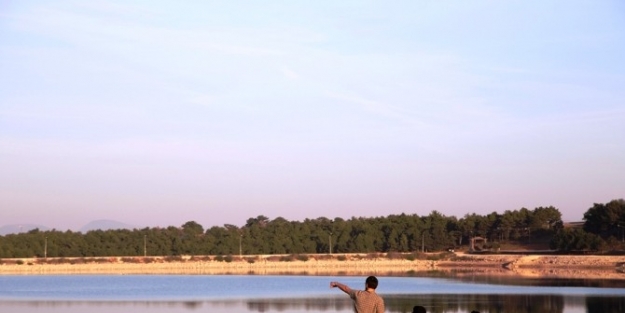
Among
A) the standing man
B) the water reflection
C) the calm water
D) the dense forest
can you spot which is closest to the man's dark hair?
the standing man

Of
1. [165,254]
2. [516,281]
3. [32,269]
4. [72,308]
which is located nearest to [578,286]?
[516,281]

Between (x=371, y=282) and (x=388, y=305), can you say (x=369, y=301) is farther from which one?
(x=388, y=305)

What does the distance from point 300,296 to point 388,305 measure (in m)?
6.76

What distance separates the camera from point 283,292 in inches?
1775

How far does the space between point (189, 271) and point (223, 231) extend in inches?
842

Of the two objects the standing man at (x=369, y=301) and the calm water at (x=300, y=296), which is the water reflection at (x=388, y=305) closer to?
the calm water at (x=300, y=296)

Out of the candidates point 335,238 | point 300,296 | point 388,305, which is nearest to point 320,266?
point 335,238

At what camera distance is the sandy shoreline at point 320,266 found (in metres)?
70.1

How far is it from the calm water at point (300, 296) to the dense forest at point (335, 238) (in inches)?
1354

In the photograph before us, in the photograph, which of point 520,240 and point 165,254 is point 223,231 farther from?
point 520,240

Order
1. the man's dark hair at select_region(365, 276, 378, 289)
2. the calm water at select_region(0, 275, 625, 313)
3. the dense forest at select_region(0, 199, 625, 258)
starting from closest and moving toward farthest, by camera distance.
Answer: the man's dark hair at select_region(365, 276, 378, 289), the calm water at select_region(0, 275, 625, 313), the dense forest at select_region(0, 199, 625, 258)

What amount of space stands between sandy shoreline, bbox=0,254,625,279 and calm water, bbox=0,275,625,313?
18.2 metres

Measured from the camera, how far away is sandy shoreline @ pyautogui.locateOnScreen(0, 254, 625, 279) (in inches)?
2758

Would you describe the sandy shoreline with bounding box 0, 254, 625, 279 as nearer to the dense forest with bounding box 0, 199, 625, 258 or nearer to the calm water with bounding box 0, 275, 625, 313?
the dense forest with bounding box 0, 199, 625, 258
